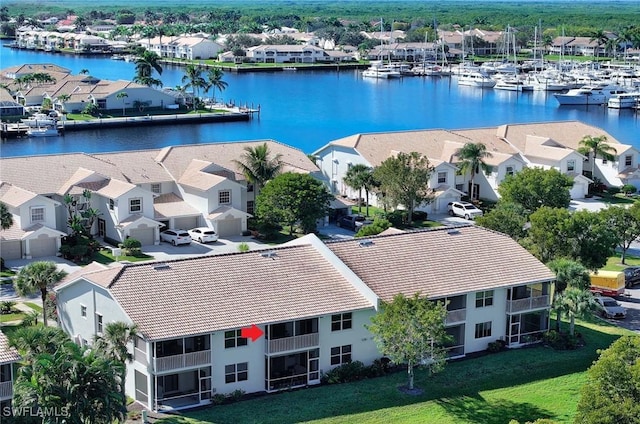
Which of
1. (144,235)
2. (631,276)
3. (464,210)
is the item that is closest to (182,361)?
(144,235)

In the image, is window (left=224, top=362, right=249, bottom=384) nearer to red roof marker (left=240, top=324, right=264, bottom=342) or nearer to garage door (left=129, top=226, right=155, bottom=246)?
red roof marker (left=240, top=324, right=264, bottom=342)

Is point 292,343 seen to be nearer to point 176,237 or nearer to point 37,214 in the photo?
point 176,237

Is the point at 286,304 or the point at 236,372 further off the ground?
the point at 286,304

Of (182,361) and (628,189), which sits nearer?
(182,361)

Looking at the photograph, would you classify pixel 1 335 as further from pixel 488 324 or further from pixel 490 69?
pixel 490 69

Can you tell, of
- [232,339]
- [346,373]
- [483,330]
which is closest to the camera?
[232,339]

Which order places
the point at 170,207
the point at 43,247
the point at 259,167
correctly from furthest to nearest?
the point at 259,167 → the point at 170,207 → the point at 43,247

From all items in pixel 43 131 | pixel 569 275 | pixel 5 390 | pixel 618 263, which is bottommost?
pixel 43 131
